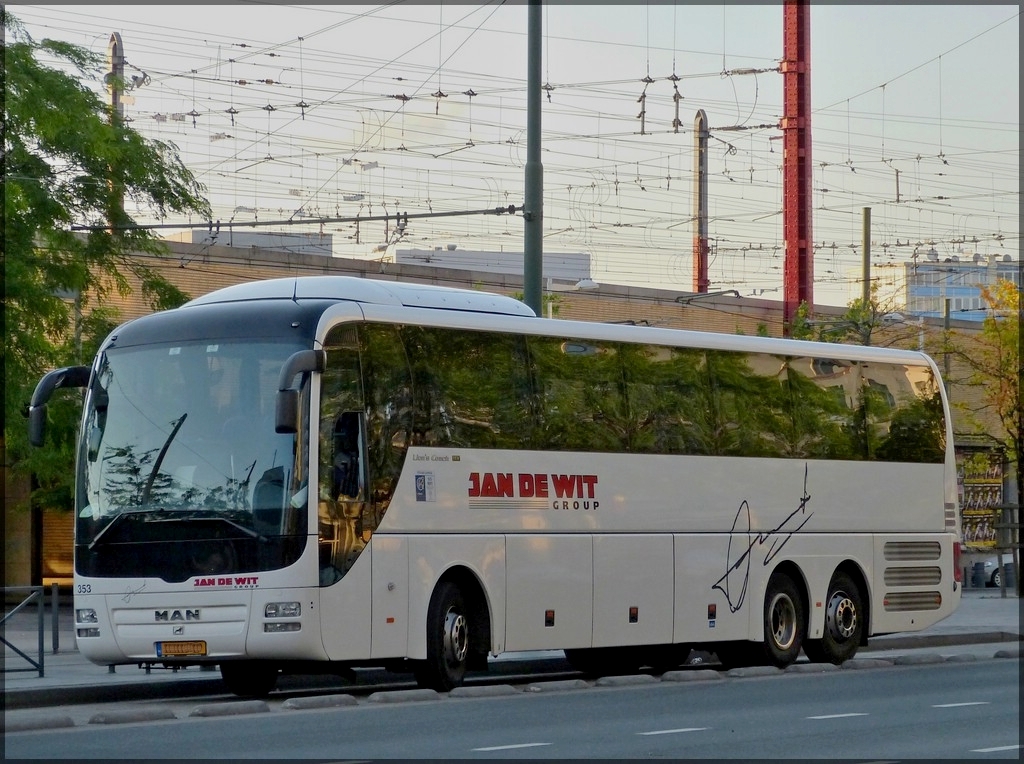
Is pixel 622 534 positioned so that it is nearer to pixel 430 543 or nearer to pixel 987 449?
pixel 430 543

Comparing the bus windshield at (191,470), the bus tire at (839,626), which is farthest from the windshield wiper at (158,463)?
the bus tire at (839,626)

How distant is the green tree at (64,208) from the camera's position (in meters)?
23.7

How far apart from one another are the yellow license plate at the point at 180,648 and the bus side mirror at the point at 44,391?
2.19m

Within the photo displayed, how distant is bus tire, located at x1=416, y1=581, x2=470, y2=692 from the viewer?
638 inches

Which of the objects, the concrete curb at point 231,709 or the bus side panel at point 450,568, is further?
the bus side panel at point 450,568

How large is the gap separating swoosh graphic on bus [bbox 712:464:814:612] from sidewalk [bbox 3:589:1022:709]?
382 cm

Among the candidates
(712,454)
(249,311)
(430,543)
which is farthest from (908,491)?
(249,311)

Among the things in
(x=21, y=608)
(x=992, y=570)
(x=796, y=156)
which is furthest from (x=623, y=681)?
(x=796, y=156)

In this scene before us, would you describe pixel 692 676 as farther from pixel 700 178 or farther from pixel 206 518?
pixel 700 178

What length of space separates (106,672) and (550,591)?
4.81 m

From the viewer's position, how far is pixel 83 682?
656 inches

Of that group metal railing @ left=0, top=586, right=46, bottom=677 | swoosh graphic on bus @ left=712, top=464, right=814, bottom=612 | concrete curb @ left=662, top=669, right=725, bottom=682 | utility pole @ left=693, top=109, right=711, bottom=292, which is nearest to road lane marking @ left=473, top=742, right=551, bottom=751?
concrete curb @ left=662, top=669, right=725, bottom=682

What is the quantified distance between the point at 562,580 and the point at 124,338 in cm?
494

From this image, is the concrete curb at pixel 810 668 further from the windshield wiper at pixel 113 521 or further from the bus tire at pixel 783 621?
the windshield wiper at pixel 113 521
